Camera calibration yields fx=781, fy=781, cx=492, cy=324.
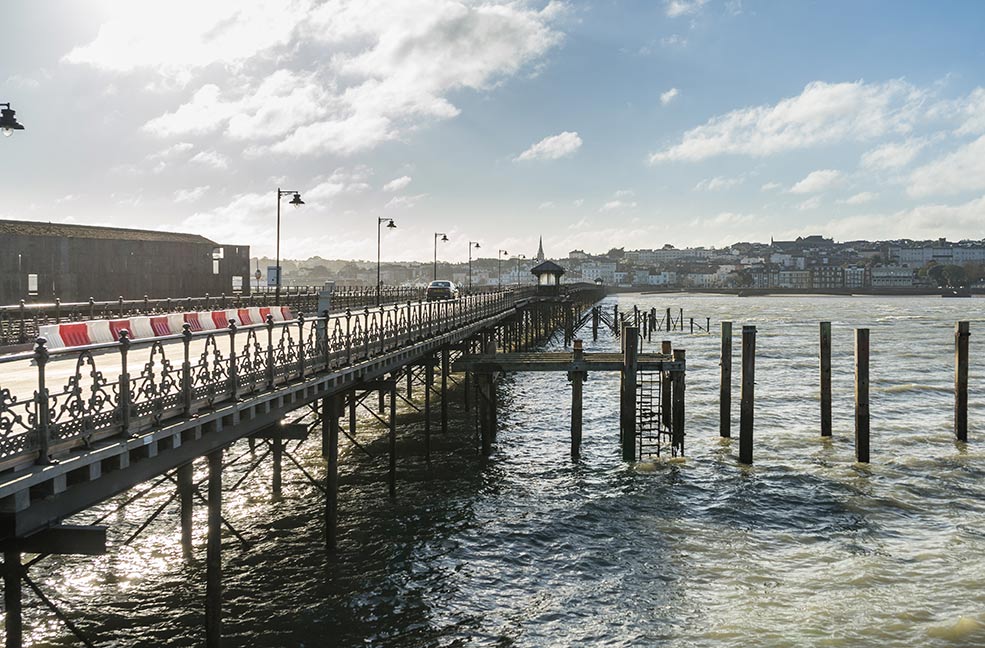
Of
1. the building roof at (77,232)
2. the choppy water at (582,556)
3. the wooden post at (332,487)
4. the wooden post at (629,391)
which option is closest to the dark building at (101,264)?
the building roof at (77,232)

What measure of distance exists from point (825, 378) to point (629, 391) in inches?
353

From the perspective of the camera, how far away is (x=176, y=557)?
1742cm

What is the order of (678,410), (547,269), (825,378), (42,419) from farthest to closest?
1. (547,269)
2. (825,378)
3. (678,410)
4. (42,419)

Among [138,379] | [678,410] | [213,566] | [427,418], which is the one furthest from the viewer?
[678,410]

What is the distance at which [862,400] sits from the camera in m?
25.6

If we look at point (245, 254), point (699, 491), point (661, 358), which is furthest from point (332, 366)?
point (245, 254)

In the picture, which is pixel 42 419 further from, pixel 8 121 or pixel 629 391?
pixel 629 391

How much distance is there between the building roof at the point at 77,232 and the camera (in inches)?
1649

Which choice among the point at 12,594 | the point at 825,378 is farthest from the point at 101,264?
the point at 12,594

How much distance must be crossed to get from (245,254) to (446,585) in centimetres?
4727

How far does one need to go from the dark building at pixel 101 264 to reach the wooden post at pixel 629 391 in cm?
3119

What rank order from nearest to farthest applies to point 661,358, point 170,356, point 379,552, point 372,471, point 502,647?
point 502,647, point 170,356, point 379,552, point 372,471, point 661,358

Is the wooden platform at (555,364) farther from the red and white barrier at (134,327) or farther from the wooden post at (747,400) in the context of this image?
the red and white barrier at (134,327)

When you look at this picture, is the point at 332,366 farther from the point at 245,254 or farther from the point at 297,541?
the point at 245,254
